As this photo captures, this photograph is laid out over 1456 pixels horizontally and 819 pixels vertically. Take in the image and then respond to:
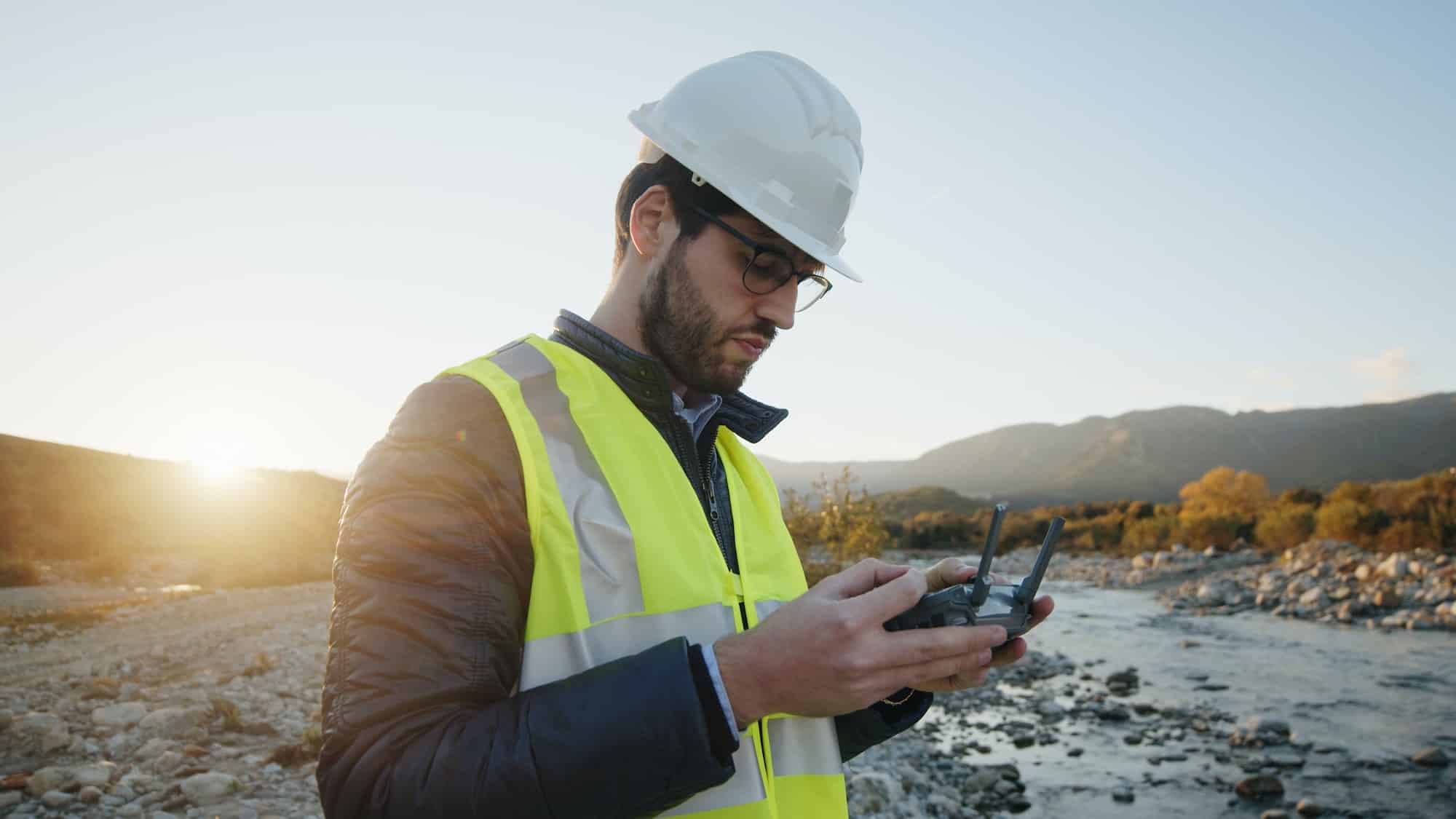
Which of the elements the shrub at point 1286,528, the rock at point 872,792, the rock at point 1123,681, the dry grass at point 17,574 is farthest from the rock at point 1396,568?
the dry grass at point 17,574

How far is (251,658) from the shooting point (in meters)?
8.23

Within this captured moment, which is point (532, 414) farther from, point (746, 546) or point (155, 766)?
point (155, 766)

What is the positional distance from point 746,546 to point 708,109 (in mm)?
971

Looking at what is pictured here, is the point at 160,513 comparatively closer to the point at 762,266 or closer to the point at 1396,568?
the point at 762,266

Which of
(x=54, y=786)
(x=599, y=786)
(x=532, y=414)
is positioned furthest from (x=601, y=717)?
(x=54, y=786)

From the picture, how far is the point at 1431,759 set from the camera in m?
6.88

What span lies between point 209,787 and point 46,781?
2.92 ft

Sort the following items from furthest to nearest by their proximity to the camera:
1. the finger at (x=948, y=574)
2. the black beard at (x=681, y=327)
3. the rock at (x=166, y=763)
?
the rock at (x=166, y=763) → the black beard at (x=681, y=327) → the finger at (x=948, y=574)

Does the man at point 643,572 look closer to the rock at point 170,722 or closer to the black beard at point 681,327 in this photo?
the black beard at point 681,327

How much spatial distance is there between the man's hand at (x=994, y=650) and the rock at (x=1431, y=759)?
8.23m

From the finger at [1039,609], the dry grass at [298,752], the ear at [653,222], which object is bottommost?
the dry grass at [298,752]

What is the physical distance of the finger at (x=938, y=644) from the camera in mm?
1080

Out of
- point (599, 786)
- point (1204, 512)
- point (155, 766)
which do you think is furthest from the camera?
point (1204, 512)

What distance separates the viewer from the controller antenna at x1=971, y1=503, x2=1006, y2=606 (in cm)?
125
